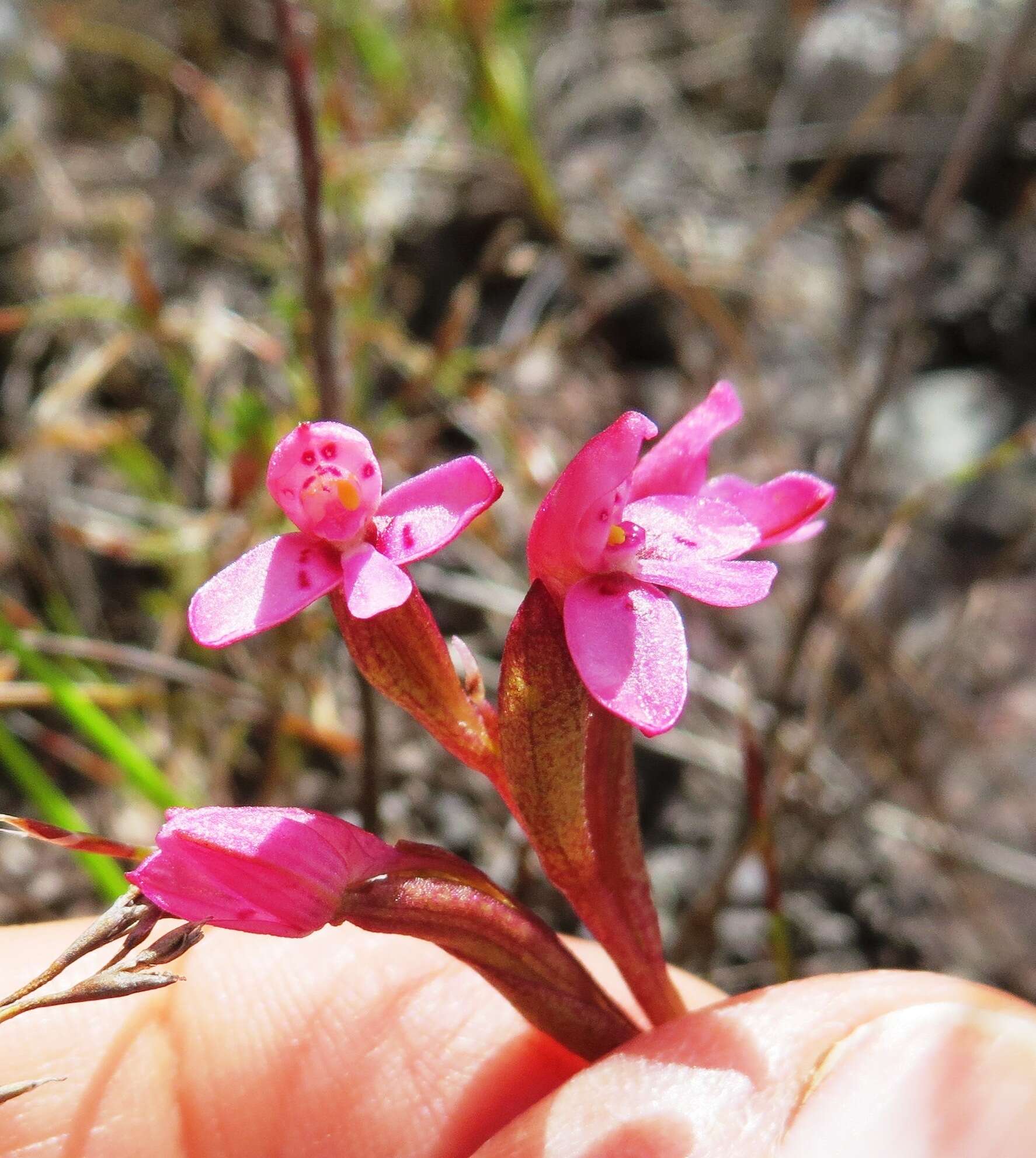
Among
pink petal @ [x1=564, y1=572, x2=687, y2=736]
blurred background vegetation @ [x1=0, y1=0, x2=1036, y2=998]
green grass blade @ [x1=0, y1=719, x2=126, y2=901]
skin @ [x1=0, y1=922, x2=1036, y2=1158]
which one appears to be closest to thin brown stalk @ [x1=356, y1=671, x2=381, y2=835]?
blurred background vegetation @ [x1=0, y1=0, x2=1036, y2=998]

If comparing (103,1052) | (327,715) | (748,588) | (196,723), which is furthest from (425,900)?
(196,723)

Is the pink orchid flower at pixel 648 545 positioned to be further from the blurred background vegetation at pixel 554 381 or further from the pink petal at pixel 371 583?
the blurred background vegetation at pixel 554 381

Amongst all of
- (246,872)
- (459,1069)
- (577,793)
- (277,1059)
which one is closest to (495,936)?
(577,793)

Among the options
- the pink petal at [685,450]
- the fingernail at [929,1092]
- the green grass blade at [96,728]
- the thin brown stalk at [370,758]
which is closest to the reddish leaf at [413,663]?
the pink petal at [685,450]

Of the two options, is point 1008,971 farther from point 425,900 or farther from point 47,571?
point 47,571

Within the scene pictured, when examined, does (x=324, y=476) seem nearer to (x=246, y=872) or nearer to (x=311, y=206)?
(x=246, y=872)

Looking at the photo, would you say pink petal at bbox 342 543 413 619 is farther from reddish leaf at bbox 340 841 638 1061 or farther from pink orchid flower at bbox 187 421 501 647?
reddish leaf at bbox 340 841 638 1061
